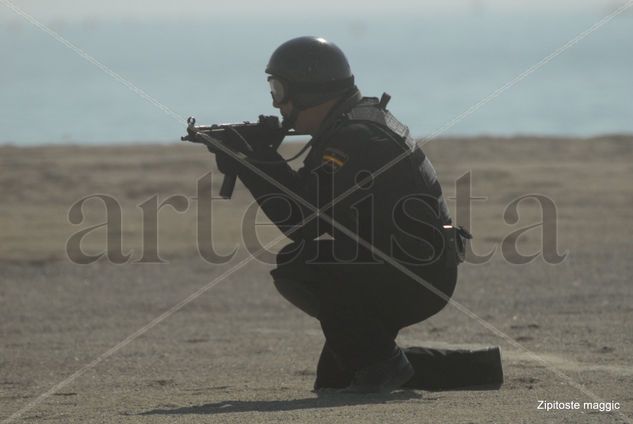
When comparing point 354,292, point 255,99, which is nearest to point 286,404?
point 354,292

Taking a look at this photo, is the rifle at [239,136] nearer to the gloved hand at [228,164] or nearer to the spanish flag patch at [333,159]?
the gloved hand at [228,164]

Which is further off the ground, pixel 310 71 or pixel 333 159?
pixel 310 71

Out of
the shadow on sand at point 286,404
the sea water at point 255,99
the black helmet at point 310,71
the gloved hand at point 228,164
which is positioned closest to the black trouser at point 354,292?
the shadow on sand at point 286,404

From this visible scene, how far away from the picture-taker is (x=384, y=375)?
6.09 m

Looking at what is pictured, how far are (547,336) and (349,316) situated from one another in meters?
2.55

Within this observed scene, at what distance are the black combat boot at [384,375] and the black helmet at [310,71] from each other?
1288 mm

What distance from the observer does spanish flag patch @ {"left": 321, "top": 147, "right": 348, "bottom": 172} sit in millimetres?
5902

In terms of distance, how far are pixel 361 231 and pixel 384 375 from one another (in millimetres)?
690

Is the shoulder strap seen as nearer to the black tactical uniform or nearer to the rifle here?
the black tactical uniform

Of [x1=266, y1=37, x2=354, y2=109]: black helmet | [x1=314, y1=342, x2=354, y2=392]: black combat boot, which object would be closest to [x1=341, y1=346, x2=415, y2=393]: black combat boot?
[x1=314, y1=342, x2=354, y2=392]: black combat boot

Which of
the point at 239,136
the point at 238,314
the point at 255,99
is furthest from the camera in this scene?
the point at 255,99

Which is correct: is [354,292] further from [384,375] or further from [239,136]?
[239,136]

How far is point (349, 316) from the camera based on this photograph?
602 centimetres

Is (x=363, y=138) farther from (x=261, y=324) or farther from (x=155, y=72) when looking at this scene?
(x=155, y=72)
